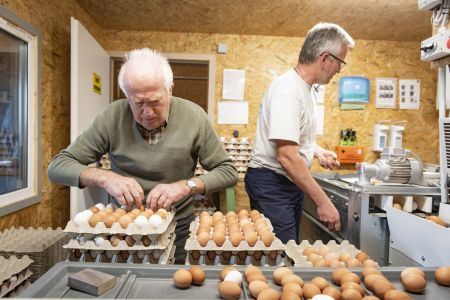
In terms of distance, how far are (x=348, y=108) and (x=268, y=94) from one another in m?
2.17

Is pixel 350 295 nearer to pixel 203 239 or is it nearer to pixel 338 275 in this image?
pixel 338 275

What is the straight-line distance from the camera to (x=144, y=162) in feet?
4.90

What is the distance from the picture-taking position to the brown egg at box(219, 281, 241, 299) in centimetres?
76

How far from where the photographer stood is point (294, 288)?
77 cm

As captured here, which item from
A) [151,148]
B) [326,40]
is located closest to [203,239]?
[151,148]

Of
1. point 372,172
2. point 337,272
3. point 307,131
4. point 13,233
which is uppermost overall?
point 307,131

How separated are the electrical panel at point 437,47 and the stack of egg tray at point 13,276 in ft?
5.77

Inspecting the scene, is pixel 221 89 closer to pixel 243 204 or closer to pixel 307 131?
pixel 243 204

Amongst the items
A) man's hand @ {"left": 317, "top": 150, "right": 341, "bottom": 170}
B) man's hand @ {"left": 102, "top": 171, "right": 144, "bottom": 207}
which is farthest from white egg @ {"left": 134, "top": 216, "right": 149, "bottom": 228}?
man's hand @ {"left": 317, "top": 150, "right": 341, "bottom": 170}

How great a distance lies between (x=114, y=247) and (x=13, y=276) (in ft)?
1.22

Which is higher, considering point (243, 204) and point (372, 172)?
point (372, 172)

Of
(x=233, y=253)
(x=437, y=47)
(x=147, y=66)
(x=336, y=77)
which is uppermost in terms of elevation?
(x=336, y=77)

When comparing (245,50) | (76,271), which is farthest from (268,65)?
(76,271)

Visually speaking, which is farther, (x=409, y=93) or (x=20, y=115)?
(x=409, y=93)
